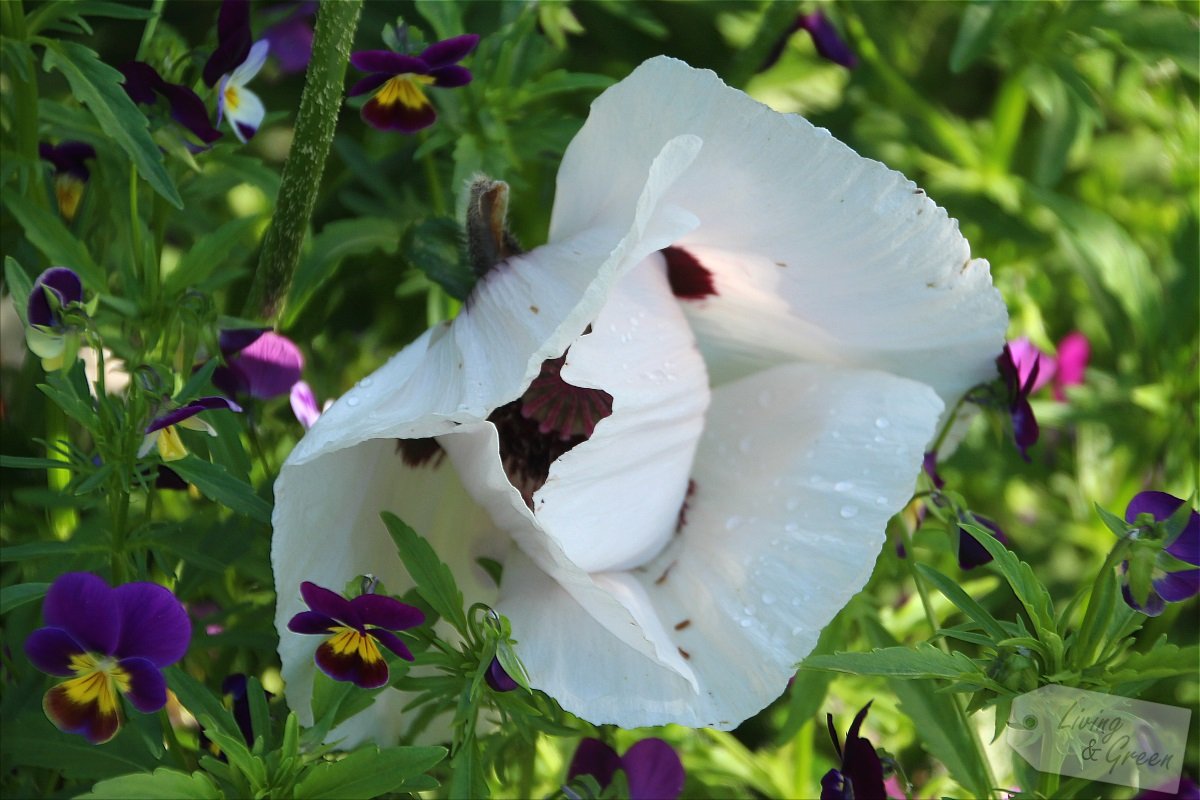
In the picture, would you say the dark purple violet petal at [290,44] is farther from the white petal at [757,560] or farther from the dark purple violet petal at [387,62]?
the white petal at [757,560]

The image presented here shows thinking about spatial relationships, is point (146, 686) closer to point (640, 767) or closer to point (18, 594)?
point (18, 594)

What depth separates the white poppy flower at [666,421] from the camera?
718 mm

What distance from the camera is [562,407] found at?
2.82 ft

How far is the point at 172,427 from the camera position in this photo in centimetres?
74

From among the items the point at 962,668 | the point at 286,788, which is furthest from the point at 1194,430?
the point at 286,788

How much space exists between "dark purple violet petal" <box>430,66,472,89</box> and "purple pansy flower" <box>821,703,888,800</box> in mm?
476

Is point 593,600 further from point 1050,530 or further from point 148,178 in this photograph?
point 1050,530

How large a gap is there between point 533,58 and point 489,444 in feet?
1.43

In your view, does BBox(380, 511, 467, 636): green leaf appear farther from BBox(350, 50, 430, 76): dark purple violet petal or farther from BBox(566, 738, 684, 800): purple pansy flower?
BBox(350, 50, 430, 76): dark purple violet petal

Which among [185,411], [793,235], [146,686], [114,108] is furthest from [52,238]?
[793,235]

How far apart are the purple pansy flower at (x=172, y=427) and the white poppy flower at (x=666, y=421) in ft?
0.23

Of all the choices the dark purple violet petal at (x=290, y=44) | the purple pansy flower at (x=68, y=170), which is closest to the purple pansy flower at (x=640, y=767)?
the purple pansy flower at (x=68, y=170)

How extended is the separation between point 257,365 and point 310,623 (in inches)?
9.4

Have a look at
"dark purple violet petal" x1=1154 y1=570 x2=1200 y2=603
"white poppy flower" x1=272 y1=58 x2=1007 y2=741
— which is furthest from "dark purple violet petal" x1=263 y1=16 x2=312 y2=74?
"dark purple violet petal" x1=1154 y1=570 x2=1200 y2=603
